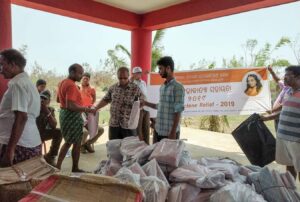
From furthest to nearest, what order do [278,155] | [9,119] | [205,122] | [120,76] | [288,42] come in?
[205,122], [288,42], [120,76], [278,155], [9,119]

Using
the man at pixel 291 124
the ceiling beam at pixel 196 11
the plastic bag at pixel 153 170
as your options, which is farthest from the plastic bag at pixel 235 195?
the ceiling beam at pixel 196 11

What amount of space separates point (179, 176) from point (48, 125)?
10.3ft

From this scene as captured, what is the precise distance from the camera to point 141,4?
5793 mm

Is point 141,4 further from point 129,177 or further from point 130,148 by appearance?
point 129,177

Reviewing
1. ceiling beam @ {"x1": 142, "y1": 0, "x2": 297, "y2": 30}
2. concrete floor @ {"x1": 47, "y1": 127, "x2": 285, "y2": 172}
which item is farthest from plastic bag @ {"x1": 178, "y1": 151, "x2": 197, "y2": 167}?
ceiling beam @ {"x1": 142, "y1": 0, "x2": 297, "y2": 30}

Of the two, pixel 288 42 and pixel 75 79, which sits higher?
pixel 288 42

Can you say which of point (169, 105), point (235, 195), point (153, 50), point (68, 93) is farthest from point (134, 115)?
point (153, 50)

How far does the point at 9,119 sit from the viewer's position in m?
2.18

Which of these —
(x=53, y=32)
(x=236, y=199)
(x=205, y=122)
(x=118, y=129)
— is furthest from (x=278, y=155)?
(x=53, y=32)

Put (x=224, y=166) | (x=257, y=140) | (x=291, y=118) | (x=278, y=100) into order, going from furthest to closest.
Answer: (x=278, y=100), (x=257, y=140), (x=291, y=118), (x=224, y=166)

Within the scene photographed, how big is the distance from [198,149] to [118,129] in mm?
2853

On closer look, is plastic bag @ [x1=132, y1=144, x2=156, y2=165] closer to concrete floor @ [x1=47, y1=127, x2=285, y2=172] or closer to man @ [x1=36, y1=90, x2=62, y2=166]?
man @ [x1=36, y1=90, x2=62, y2=166]

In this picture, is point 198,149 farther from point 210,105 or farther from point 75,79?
point 75,79

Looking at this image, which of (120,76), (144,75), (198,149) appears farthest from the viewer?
(144,75)
